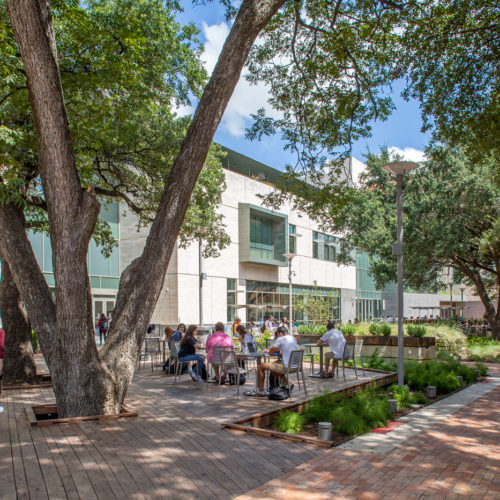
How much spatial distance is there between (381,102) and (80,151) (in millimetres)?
7530

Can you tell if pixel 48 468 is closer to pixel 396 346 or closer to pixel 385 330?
pixel 396 346

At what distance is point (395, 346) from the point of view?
17.2m

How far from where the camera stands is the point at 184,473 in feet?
16.6

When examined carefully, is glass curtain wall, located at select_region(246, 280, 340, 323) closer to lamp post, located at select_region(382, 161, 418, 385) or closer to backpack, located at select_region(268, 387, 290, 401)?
lamp post, located at select_region(382, 161, 418, 385)

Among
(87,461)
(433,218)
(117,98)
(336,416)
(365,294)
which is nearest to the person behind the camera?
(87,461)

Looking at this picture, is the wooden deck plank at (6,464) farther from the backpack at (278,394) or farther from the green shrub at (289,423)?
the backpack at (278,394)

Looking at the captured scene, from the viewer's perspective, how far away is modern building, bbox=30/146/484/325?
31906 millimetres

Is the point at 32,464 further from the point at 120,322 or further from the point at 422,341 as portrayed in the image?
the point at 422,341

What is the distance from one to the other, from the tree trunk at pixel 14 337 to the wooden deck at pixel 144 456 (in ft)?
9.24

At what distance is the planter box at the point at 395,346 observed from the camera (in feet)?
55.1

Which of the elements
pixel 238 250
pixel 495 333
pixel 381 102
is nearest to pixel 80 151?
pixel 381 102

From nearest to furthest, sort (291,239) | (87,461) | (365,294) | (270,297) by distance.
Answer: (87,461) → (270,297) → (291,239) → (365,294)

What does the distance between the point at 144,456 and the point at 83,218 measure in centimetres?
352

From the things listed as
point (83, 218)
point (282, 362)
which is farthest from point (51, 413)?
point (282, 362)
